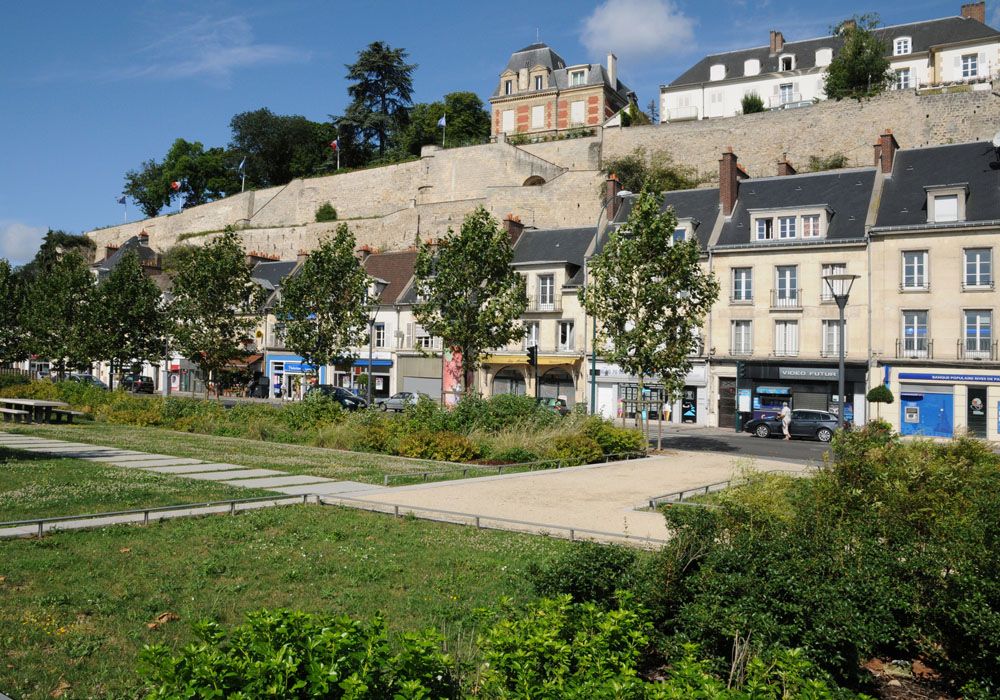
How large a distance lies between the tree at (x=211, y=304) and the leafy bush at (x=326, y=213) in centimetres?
3458

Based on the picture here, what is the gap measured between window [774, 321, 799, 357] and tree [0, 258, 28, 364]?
127 feet

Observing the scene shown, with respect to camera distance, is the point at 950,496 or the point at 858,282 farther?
the point at 858,282

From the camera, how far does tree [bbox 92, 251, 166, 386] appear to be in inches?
1308

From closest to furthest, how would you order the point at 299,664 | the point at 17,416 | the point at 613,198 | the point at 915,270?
1. the point at 299,664
2. the point at 17,416
3. the point at 915,270
4. the point at 613,198

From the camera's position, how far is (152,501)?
10.3 m

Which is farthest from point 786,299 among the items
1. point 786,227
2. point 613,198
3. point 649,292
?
point 649,292

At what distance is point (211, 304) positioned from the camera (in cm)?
2895

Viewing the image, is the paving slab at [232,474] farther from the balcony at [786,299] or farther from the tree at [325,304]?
the balcony at [786,299]

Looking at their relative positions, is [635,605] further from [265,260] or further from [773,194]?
[265,260]

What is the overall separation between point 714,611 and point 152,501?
802 cm

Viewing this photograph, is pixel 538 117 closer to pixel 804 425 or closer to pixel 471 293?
pixel 804 425

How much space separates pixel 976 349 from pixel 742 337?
8.65 meters

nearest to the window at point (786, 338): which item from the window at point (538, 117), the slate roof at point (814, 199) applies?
the slate roof at point (814, 199)

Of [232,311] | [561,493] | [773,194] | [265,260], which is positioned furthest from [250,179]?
[561,493]
